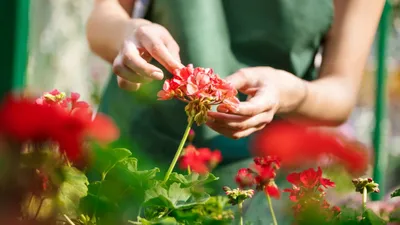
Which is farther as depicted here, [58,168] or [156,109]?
[156,109]

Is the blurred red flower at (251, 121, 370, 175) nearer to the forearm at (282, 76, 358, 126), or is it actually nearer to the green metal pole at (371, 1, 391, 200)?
the forearm at (282, 76, 358, 126)

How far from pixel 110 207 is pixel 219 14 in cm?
102

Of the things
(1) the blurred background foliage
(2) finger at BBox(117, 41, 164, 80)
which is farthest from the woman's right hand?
(1) the blurred background foliage

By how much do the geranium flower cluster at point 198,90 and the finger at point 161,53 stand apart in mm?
173

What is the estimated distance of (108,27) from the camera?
1162 mm

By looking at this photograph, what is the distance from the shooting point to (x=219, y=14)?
4.40ft

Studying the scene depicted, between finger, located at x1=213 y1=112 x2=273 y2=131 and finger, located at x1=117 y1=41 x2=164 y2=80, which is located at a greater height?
finger, located at x1=117 y1=41 x2=164 y2=80

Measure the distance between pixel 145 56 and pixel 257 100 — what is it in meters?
0.16

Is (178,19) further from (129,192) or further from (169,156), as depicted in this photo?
(129,192)

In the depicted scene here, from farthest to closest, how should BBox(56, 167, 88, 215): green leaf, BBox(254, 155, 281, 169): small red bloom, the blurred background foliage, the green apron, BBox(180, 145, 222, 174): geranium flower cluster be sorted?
the blurred background foliage
the green apron
BBox(180, 145, 222, 174): geranium flower cluster
BBox(254, 155, 281, 169): small red bloom
BBox(56, 167, 88, 215): green leaf

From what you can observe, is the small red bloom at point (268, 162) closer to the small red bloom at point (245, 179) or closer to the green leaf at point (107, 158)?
the small red bloom at point (245, 179)

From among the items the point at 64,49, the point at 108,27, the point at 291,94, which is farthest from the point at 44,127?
the point at 64,49

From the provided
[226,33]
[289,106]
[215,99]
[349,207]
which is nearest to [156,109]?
[226,33]

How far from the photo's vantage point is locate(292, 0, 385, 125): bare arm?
1.22 meters
